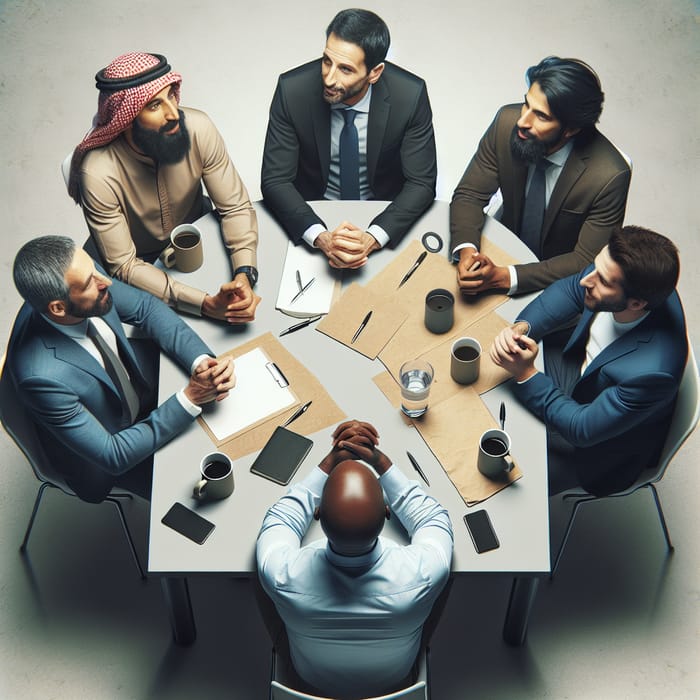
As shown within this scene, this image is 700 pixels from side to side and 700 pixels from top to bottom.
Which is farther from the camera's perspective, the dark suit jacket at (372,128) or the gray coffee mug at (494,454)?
the dark suit jacket at (372,128)

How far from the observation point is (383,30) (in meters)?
3.82

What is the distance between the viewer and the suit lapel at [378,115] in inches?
156

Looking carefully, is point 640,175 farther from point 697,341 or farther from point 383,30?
point 383,30

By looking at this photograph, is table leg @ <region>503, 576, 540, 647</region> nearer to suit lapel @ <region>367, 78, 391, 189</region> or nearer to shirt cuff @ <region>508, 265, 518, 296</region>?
shirt cuff @ <region>508, 265, 518, 296</region>

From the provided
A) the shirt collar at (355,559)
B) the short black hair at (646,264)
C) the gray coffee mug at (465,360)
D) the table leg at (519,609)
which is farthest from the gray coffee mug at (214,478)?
the short black hair at (646,264)

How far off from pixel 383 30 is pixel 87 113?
87.4 inches

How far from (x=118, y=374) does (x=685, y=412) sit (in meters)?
1.89

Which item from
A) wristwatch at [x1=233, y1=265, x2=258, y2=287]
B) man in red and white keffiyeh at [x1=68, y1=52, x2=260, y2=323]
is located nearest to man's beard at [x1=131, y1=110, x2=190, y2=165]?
man in red and white keffiyeh at [x1=68, y1=52, x2=260, y2=323]

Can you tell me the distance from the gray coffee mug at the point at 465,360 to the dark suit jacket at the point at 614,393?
0.15m

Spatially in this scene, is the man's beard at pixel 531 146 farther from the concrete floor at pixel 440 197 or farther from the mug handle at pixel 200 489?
the mug handle at pixel 200 489

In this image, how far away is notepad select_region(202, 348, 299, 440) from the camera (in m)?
3.21

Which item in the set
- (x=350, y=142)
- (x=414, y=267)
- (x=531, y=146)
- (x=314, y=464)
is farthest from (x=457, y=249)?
(x=314, y=464)

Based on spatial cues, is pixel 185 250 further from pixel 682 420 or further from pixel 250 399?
pixel 682 420

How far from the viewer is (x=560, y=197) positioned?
12.5 ft
